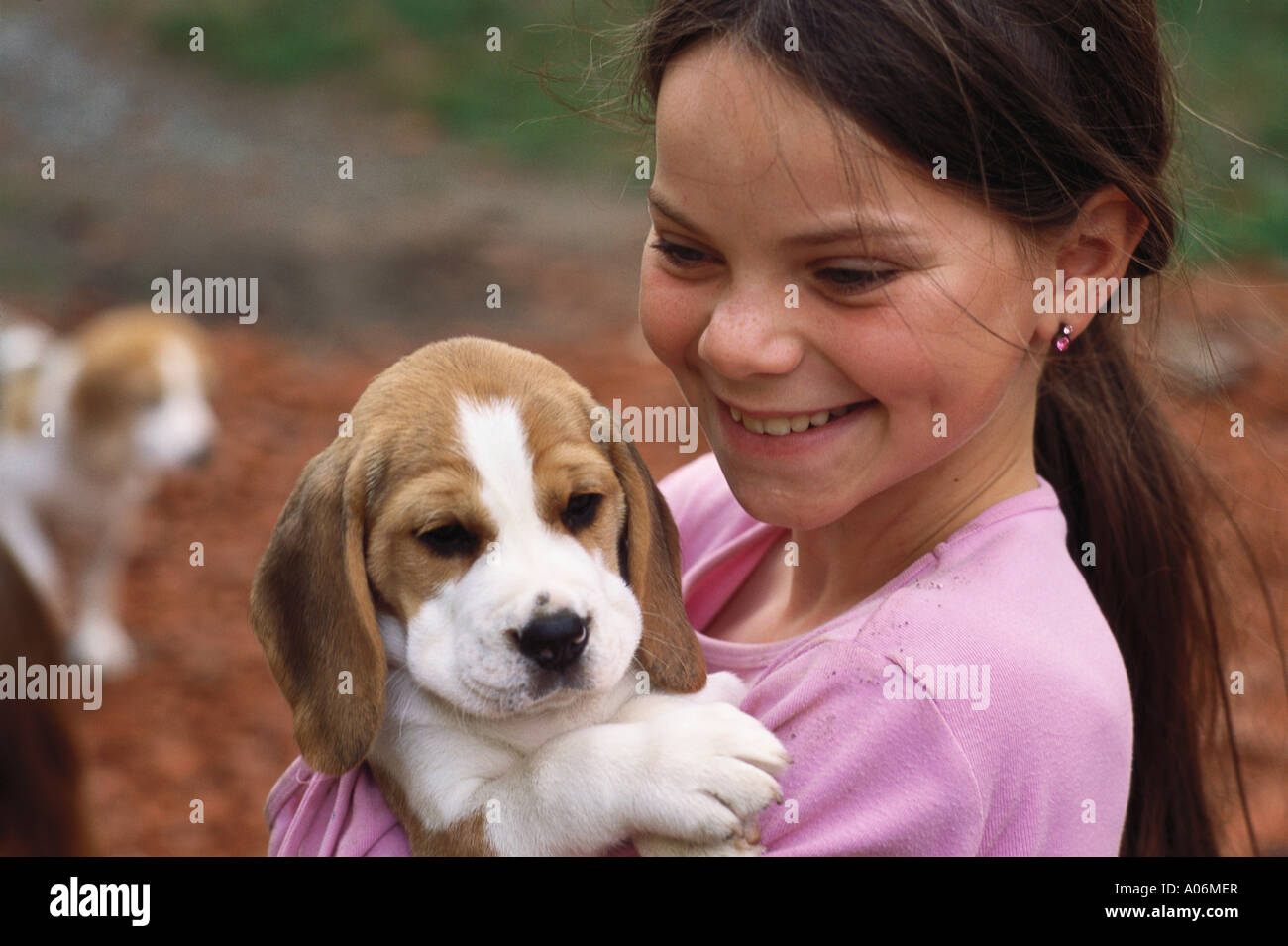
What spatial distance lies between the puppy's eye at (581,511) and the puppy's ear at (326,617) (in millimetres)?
443

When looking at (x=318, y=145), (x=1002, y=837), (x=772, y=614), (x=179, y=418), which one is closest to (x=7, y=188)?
(x=318, y=145)

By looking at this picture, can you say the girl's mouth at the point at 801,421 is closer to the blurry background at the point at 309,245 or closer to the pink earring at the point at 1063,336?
the pink earring at the point at 1063,336

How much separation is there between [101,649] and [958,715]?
7.72 metres

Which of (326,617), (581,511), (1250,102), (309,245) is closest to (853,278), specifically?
(581,511)

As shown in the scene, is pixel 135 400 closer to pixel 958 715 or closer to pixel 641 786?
pixel 641 786

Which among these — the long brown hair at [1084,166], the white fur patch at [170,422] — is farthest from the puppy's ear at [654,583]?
the white fur patch at [170,422]

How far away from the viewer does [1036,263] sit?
9.27ft

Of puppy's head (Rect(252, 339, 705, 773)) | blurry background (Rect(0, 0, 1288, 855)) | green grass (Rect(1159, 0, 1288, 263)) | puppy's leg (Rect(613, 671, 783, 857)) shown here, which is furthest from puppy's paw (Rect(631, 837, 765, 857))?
green grass (Rect(1159, 0, 1288, 263))

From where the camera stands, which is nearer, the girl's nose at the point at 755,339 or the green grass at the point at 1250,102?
the girl's nose at the point at 755,339

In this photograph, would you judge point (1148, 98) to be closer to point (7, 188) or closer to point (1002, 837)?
point (1002, 837)

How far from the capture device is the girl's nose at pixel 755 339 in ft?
8.73

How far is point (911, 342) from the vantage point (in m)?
2.65

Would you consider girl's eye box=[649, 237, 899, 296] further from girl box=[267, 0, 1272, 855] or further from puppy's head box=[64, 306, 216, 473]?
puppy's head box=[64, 306, 216, 473]

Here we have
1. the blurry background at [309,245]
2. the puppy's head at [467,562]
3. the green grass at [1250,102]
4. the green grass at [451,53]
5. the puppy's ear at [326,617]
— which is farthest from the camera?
the green grass at [451,53]
